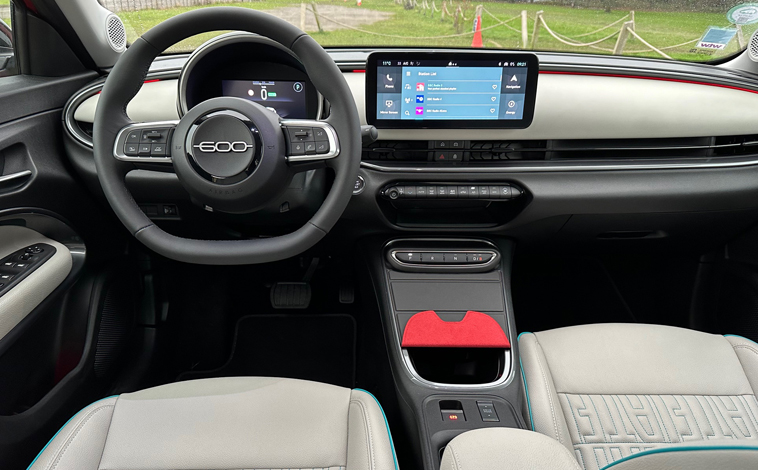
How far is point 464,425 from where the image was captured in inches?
44.3

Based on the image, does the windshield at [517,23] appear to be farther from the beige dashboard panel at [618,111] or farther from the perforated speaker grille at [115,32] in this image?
the beige dashboard panel at [618,111]

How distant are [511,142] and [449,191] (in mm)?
223

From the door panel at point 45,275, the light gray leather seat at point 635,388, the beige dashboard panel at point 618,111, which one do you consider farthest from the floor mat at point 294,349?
the beige dashboard panel at point 618,111

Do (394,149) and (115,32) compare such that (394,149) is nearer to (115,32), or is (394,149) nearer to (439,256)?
(439,256)

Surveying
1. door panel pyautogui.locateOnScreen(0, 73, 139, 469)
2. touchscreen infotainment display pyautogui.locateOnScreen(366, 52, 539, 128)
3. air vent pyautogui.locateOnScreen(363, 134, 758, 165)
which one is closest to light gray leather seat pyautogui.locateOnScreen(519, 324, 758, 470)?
air vent pyautogui.locateOnScreen(363, 134, 758, 165)

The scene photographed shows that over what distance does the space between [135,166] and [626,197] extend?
125 cm

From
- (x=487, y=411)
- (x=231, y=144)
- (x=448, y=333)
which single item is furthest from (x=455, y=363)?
(x=231, y=144)

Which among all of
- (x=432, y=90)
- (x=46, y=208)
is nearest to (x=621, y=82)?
(x=432, y=90)

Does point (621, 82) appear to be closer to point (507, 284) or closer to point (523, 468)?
point (507, 284)

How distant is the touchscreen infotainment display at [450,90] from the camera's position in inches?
48.4

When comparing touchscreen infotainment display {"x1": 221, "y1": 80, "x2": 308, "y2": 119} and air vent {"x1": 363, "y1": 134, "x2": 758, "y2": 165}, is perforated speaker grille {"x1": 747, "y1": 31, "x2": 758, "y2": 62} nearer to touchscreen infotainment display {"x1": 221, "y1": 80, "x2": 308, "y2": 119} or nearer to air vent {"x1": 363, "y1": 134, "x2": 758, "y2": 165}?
air vent {"x1": 363, "y1": 134, "x2": 758, "y2": 165}

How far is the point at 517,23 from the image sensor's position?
326 centimetres

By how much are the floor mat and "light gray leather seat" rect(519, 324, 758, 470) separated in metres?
0.84

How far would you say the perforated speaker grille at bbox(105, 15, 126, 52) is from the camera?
149cm
